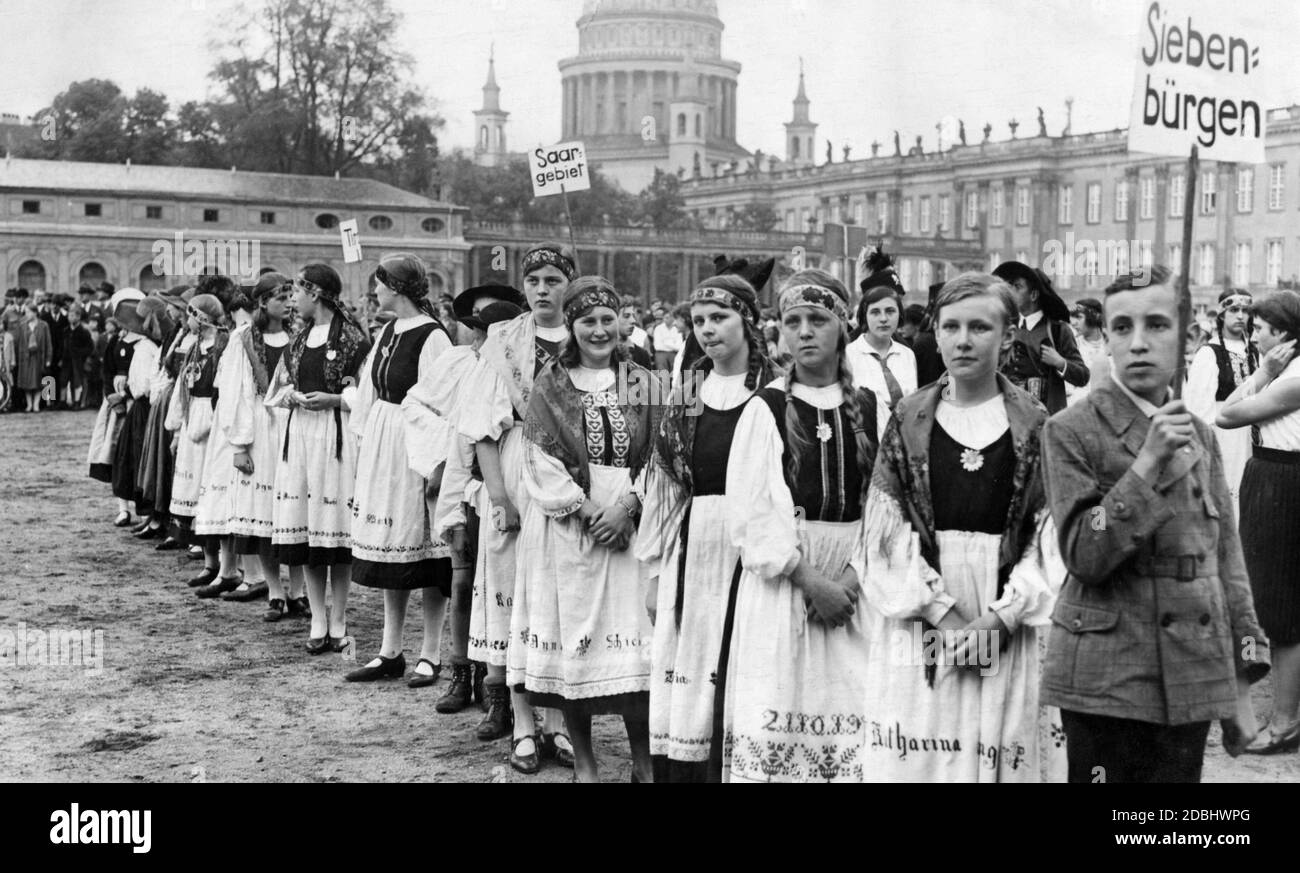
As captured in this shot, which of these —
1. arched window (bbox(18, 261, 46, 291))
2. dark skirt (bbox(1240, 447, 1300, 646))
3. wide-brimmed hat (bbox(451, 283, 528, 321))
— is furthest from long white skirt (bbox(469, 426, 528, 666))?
arched window (bbox(18, 261, 46, 291))

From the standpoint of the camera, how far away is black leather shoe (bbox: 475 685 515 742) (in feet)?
21.6

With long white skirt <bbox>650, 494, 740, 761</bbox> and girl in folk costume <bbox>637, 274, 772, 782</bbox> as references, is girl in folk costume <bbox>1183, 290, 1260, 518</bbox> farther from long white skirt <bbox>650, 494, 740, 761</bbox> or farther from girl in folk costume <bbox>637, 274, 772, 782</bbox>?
long white skirt <bbox>650, 494, 740, 761</bbox>

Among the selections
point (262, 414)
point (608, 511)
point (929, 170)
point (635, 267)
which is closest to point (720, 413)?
point (608, 511)

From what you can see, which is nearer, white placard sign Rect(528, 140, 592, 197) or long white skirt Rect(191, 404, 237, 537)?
white placard sign Rect(528, 140, 592, 197)

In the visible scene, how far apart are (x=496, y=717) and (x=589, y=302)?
2.04 metres

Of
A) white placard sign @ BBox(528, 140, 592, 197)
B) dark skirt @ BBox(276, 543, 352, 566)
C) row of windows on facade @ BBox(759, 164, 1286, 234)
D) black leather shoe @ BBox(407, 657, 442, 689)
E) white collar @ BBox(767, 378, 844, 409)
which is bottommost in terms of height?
black leather shoe @ BBox(407, 657, 442, 689)

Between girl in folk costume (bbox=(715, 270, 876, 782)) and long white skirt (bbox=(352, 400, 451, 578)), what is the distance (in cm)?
302

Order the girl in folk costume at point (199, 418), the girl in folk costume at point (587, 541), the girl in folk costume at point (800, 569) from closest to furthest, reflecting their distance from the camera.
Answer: the girl in folk costume at point (800, 569), the girl in folk costume at point (587, 541), the girl in folk costume at point (199, 418)

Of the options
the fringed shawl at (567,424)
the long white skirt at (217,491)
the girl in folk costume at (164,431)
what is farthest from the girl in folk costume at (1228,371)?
the girl in folk costume at (164,431)

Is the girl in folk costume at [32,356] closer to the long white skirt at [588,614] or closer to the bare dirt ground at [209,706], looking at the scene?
the bare dirt ground at [209,706]

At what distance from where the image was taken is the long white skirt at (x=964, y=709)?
4086 millimetres

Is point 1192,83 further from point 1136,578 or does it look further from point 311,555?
point 311,555

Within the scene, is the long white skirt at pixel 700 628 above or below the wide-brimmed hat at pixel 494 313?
below

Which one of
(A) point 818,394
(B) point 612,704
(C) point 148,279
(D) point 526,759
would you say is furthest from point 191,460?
(C) point 148,279
